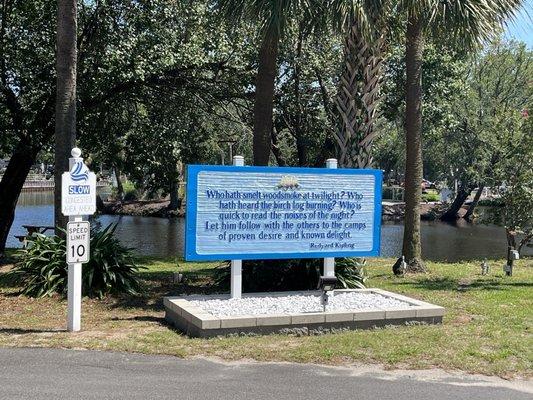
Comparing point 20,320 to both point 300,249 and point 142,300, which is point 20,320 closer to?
point 142,300

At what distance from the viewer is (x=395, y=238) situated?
32000 mm

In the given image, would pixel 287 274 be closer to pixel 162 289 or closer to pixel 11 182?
pixel 162 289

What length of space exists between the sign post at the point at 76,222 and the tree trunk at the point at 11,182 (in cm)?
821

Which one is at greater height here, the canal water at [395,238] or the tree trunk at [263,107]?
the tree trunk at [263,107]

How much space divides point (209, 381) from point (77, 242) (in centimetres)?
277

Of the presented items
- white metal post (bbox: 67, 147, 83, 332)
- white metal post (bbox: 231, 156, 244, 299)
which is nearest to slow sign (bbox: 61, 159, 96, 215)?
white metal post (bbox: 67, 147, 83, 332)

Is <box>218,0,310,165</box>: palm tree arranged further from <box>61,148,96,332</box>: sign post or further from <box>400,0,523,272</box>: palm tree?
<box>61,148,96,332</box>: sign post

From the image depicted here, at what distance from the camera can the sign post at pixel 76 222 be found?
25.8 ft

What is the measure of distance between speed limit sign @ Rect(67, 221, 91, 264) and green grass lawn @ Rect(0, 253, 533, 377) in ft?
2.92

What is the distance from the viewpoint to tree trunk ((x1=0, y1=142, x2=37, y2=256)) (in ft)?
52.7

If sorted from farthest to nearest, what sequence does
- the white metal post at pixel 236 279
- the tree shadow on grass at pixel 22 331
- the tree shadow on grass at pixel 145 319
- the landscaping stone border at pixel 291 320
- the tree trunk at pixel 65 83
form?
the tree trunk at pixel 65 83, the white metal post at pixel 236 279, the tree shadow on grass at pixel 145 319, the tree shadow on grass at pixel 22 331, the landscaping stone border at pixel 291 320

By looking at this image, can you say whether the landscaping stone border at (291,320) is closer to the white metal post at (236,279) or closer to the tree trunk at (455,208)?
the white metal post at (236,279)

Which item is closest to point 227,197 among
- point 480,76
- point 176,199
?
point 480,76

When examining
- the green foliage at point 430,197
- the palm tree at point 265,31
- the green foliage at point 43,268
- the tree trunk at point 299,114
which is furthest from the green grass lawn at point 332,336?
the green foliage at point 430,197
